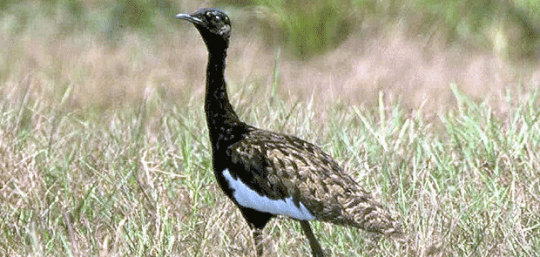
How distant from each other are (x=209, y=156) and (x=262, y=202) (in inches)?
45.8

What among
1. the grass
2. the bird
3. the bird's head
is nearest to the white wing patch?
the bird

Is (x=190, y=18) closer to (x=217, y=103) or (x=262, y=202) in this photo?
Answer: (x=217, y=103)

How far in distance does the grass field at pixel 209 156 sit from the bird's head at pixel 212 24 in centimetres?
64

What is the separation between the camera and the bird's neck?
4.75 m

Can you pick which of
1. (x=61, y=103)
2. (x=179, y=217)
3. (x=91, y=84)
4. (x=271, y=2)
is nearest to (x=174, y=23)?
(x=271, y=2)

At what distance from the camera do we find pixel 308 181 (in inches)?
175

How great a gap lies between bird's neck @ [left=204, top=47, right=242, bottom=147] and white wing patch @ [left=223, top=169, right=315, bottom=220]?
0.20 meters

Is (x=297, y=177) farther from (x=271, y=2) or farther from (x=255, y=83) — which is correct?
(x=271, y=2)

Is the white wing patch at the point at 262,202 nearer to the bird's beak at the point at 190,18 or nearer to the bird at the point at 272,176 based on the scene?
the bird at the point at 272,176

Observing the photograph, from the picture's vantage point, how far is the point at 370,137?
19.6 ft

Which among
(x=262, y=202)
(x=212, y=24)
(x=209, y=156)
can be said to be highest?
(x=212, y=24)

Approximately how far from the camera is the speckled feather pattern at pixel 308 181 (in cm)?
429

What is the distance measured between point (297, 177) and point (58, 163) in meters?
1.59

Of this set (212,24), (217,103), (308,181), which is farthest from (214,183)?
(308,181)
